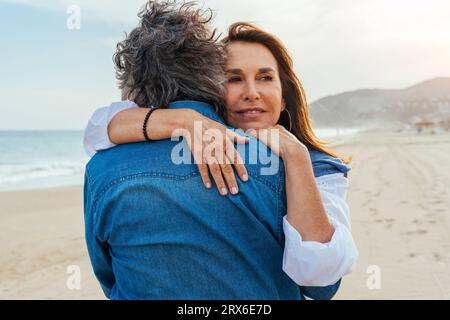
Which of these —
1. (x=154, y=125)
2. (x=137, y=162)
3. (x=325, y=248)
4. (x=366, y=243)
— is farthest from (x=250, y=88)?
(x=366, y=243)

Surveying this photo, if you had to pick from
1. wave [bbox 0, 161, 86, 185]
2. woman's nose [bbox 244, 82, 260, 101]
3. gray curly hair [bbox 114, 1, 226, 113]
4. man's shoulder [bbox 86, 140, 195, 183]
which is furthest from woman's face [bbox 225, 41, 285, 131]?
wave [bbox 0, 161, 86, 185]

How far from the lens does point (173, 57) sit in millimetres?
1482

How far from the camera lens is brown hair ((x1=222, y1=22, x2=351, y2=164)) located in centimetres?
224

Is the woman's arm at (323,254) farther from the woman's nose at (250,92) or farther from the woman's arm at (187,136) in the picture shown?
the woman's nose at (250,92)

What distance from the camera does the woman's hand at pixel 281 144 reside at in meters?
1.48

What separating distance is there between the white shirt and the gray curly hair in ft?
0.77

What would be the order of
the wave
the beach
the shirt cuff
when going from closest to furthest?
1. the shirt cuff
2. the beach
3. the wave

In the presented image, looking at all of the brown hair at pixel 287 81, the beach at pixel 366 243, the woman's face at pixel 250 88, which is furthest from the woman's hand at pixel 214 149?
the beach at pixel 366 243

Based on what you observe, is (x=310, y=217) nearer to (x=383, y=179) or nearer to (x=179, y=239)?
(x=179, y=239)

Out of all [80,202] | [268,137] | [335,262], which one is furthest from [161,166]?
[80,202]

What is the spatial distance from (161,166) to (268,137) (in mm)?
368

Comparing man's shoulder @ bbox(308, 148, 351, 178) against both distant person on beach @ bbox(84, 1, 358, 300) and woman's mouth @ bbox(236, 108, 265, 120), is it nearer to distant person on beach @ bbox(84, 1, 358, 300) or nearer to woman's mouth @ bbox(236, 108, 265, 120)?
distant person on beach @ bbox(84, 1, 358, 300)

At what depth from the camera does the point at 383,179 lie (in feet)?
38.3
